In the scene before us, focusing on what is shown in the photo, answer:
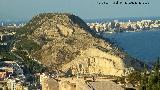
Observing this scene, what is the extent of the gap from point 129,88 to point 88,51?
2065 inches

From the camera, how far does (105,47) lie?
3430 inches

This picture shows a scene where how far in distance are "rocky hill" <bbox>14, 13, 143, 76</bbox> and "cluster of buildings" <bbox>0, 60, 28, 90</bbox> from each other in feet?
22.3

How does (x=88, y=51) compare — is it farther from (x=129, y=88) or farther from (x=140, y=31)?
(x=140, y=31)

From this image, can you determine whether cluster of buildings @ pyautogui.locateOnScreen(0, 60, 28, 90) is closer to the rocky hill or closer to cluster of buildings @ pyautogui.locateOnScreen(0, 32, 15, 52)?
the rocky hill

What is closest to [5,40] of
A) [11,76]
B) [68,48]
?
[68,48]

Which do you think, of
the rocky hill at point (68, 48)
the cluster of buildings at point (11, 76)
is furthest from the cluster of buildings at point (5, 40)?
the cluster of buildings at point (11, 76)

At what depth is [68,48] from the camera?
8444 centimetres

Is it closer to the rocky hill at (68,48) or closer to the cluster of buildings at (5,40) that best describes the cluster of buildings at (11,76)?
the rocky hill at (68,48)

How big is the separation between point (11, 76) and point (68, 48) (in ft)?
72.0

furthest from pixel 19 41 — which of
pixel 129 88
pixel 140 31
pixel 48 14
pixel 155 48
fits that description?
pixel 140 31

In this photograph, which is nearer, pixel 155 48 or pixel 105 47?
pixel 105 47

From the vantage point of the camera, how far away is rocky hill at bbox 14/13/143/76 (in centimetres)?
7531

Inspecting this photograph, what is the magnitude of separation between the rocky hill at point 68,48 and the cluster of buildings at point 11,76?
6.80m

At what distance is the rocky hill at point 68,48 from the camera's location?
75312 mm
